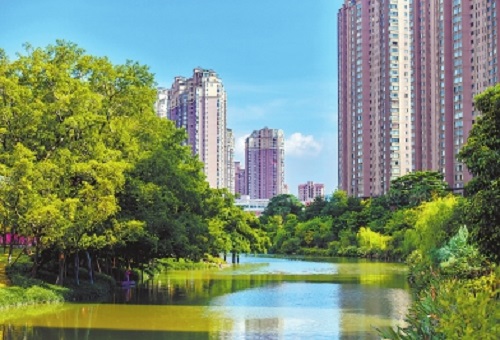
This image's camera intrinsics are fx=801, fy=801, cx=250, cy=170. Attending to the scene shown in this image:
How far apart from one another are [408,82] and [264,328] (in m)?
82.4

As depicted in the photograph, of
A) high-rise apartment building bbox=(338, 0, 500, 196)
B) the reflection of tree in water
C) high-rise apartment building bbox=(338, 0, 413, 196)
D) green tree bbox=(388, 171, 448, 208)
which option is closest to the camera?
the reflection of tree in water

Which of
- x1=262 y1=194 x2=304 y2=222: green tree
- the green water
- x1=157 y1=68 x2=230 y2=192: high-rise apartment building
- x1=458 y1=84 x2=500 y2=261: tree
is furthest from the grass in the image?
x1=157 y1=68 x2=230 y2=192: high-rise apartment building

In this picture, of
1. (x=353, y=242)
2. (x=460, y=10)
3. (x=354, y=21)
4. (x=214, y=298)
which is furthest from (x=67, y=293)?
(x=354, y=21)

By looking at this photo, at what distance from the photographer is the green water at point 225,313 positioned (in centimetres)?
2100

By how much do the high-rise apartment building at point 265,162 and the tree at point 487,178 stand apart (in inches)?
6449

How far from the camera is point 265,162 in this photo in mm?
187500

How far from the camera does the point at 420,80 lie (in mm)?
92188

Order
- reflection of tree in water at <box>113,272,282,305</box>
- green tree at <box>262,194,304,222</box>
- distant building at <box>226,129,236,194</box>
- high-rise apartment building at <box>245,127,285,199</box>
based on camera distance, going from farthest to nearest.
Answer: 1. high-rise apartment building at <box>245,127,285,199</box>
2. distant building at <box>226,129,236,194</box>
3. green tree at <box>262,194,304,222</box>
4. reflection of tree in water at <box>113,272,282,305</box>

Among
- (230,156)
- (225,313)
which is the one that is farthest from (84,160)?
(230,156)

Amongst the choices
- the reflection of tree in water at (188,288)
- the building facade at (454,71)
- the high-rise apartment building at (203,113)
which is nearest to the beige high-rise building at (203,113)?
the high-rise apartment building at (203,113)

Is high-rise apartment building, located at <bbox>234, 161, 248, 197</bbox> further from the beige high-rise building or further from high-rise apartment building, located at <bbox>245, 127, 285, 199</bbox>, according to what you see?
the beige high-rise building

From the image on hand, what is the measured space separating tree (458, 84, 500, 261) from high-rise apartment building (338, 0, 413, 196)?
79.9 m

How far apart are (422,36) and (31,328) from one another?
78288 millimetres

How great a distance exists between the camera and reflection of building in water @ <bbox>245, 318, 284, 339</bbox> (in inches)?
804
